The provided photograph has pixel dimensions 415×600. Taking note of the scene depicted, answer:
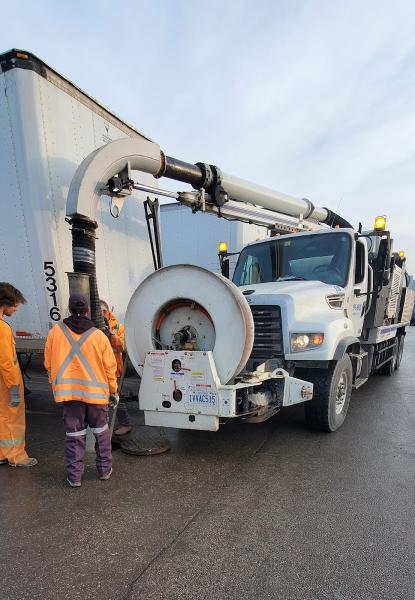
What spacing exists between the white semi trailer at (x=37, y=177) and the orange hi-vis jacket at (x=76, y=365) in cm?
139

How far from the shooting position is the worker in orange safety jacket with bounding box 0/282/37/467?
135 inches

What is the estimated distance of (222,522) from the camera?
2.60 metres

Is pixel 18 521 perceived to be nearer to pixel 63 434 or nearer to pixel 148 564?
pixel 148 564

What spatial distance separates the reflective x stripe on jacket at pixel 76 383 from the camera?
308 centimetres

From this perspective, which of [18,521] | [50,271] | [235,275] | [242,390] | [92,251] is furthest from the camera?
[235,275]

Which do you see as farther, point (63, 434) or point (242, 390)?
point (63, 434)

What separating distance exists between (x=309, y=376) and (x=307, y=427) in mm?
673

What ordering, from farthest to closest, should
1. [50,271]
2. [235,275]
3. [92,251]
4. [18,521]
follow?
[235,275] → [50,271] → [92,251] → [18,521]

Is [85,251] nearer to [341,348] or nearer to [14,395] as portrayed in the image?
[14,395]

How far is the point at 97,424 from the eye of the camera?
10.5 feet

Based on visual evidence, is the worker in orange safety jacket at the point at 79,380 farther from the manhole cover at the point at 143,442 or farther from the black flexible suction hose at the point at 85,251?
the black flexible suction hose at the point at 85,251

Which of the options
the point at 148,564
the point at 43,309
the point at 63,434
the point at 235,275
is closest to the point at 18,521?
the point at 148,564

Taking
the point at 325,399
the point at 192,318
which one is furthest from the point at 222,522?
the point at 325,399

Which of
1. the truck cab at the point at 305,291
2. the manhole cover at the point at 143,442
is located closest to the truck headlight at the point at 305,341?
the truck cab at the point at 305,291
